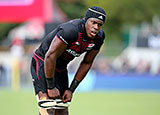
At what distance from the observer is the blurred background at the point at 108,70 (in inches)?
587

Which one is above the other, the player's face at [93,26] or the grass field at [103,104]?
the player's face at [93,26]

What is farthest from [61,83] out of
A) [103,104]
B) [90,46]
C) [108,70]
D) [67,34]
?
[108,70]

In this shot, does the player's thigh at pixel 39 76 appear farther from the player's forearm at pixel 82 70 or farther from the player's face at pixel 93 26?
the player's face at pixel 93 26

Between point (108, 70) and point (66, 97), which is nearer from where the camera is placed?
point (66, 97)

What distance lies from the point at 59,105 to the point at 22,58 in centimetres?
1748

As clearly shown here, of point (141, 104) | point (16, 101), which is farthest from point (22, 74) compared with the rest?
point (141, 104)

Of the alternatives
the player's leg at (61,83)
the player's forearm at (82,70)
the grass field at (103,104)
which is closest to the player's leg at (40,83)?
the player's leg at (61,83)

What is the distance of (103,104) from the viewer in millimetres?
15234

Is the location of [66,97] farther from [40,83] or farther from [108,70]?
[108,70]

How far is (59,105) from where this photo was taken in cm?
783

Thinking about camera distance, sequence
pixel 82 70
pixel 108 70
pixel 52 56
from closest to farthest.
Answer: pixel 52 56, pixel 82 70, pixel 108 70

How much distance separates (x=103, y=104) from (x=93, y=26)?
843 cm

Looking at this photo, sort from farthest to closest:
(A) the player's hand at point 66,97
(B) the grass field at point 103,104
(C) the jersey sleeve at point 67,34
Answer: (B) the grass field at point 103,104 → (A) the player's hand at point 66,97 → (C) the jersey sleeve at point 67,34

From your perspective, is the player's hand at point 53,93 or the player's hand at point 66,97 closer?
the player's hand at point 53,93
